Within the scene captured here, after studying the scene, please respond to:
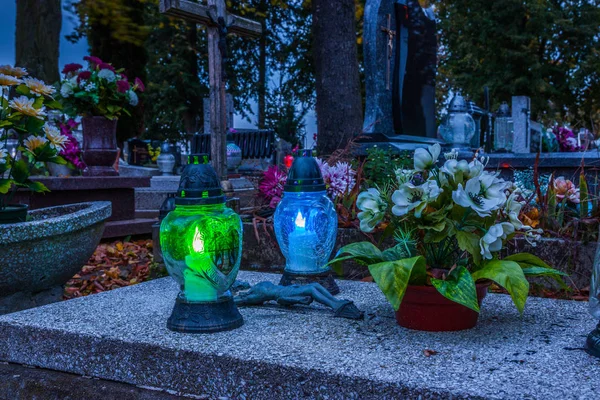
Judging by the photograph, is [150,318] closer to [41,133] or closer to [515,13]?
[41,133]

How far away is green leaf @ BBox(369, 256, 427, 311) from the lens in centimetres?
166

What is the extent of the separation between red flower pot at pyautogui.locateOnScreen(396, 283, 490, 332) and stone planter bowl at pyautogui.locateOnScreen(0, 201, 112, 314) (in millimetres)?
1892

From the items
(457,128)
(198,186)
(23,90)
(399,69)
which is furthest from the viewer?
(399,69)

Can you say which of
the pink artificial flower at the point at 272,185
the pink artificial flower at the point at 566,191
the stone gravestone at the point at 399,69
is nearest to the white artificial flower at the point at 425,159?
the pink artificial flower at the point at 566,191

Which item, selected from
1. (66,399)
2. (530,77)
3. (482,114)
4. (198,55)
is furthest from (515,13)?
(66,399)

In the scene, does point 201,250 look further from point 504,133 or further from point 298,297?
point 504,133

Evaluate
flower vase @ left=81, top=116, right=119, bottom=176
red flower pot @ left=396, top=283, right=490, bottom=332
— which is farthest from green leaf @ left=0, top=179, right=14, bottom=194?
flower vase @ left=81, top=116, right=119, bottom=176

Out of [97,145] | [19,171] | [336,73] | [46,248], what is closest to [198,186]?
[46,248]

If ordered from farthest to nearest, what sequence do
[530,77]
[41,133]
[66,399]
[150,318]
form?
1. [530,77]
2. [41,133]
3. [150,318]
4. [66,399]

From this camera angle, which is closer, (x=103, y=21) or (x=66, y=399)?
(x=66, y=399)

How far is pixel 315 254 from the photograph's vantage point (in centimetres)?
228

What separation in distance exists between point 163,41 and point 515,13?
1320 cm

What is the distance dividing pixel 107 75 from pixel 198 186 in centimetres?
474

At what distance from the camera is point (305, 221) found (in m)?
2.24
